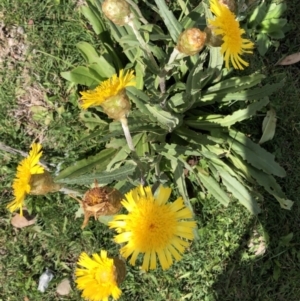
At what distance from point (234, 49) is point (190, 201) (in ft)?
3.79

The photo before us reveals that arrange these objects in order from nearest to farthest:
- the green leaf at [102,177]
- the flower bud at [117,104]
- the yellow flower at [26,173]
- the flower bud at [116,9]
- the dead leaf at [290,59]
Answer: the flower bud at [117,104] → the flower bud at [116,9] → the yellow flower at [26,173] → the green leaf at [102,177] → the dead leaf at [290,59]

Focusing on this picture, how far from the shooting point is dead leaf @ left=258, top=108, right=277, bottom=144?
3.14 metres

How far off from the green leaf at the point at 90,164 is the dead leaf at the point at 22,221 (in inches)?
25.6

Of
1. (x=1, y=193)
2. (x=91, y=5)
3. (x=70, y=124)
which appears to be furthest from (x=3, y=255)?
(x=91, y=5)

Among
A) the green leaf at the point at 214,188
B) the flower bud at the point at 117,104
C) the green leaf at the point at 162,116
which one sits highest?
the flower bud at the point at 117,104

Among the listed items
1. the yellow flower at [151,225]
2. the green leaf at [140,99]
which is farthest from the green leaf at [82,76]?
the yellow flower at [151,225]

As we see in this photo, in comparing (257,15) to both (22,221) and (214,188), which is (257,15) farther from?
(22,221)

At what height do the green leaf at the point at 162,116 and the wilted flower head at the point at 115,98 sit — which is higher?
the wilted flower head at the point at 115,98

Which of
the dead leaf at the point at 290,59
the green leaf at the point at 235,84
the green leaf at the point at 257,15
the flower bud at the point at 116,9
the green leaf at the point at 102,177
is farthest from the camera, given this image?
the dead leaf at the point at 290,59

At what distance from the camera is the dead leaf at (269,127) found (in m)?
3.14

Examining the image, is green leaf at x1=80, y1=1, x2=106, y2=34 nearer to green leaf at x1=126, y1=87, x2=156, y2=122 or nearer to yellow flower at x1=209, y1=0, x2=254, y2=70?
green leaf at x1=126, y1=87, x2=156, y2=122

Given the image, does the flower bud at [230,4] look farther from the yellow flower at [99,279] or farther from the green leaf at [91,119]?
the yellow flower at [99,279]

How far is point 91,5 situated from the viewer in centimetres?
298

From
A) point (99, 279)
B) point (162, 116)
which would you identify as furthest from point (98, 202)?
point (162, 116)
